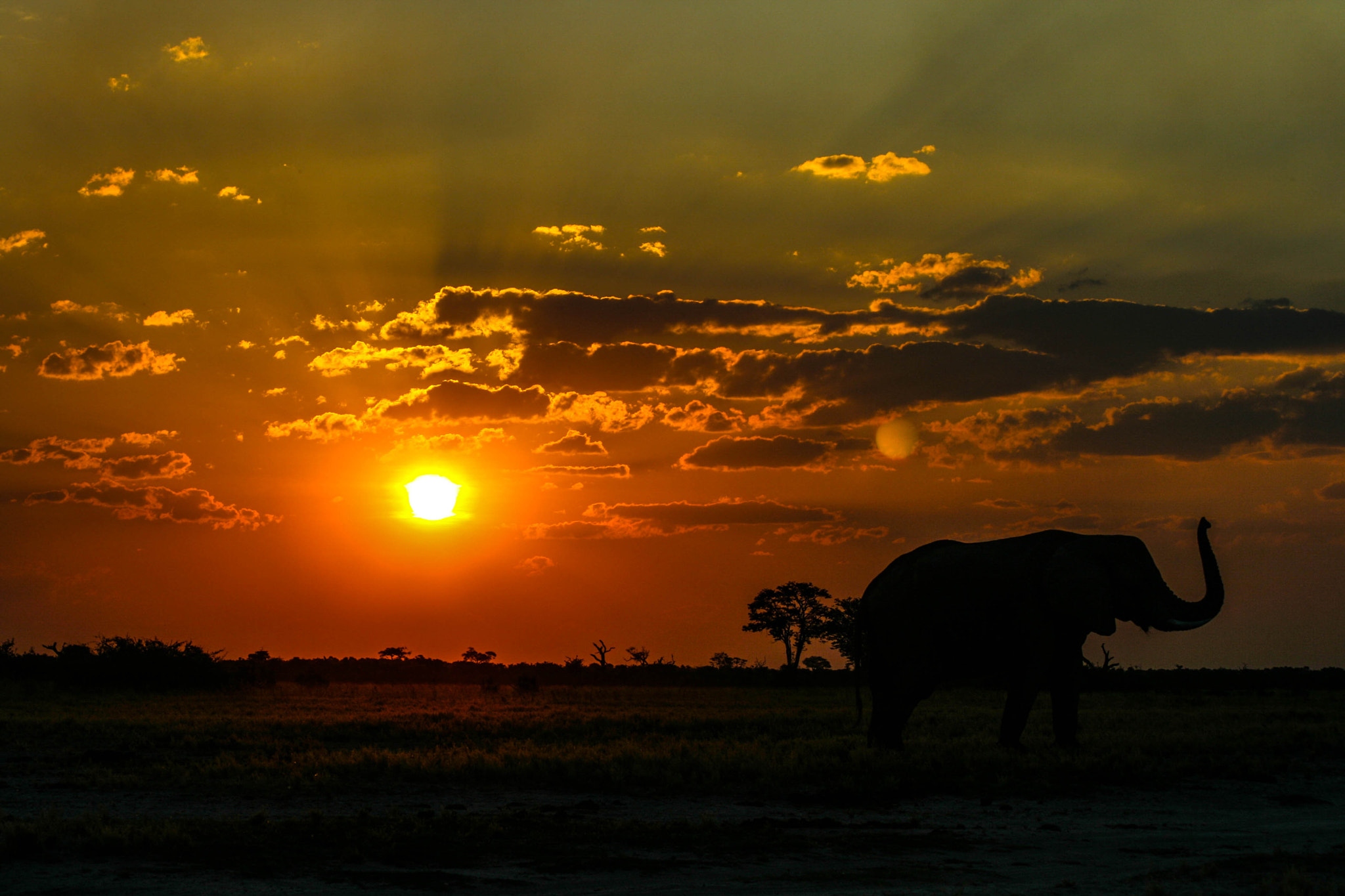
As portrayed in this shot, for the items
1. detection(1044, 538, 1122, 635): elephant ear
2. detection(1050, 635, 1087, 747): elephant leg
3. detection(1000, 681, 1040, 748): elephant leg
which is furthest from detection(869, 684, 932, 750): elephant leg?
detection(1044, 538, 1122, 635): elephant ear

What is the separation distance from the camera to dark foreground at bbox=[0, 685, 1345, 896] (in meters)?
12.0

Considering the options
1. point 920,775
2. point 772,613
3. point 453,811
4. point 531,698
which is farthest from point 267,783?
point 772,613

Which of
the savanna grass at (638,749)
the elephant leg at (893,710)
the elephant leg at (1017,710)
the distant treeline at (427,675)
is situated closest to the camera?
the savanna grass at (638,749)

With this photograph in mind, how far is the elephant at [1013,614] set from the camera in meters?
21.5

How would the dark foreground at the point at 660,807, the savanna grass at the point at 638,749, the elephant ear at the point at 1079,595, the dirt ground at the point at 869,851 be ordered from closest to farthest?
the dirt ground at the point at 869,851, the dark foreground at the point at 660,807, the savanna grass at the point at 638,749, the elephant ear at the point at 1079,595

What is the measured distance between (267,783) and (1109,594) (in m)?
14.7

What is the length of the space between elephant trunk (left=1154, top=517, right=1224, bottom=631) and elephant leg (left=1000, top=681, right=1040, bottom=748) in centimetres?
280

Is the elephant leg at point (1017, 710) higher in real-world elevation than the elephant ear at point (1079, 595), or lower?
lower

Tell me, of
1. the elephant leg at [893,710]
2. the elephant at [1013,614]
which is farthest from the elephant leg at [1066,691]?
the elephant leg at [893,710]

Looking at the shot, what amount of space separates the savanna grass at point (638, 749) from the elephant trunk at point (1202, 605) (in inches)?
93.2

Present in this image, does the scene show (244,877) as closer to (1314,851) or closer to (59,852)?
(59,852)

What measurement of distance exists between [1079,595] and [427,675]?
5917 centimetres

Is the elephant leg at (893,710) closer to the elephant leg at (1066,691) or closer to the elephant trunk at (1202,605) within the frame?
the elephant leg at (1066,691)

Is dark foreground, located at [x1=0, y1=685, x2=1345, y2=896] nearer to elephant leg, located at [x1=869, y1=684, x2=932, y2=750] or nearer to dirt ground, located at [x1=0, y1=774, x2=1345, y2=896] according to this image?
dirt ground, located at [x1=0, y1=774, x2=1345, y2=896]
